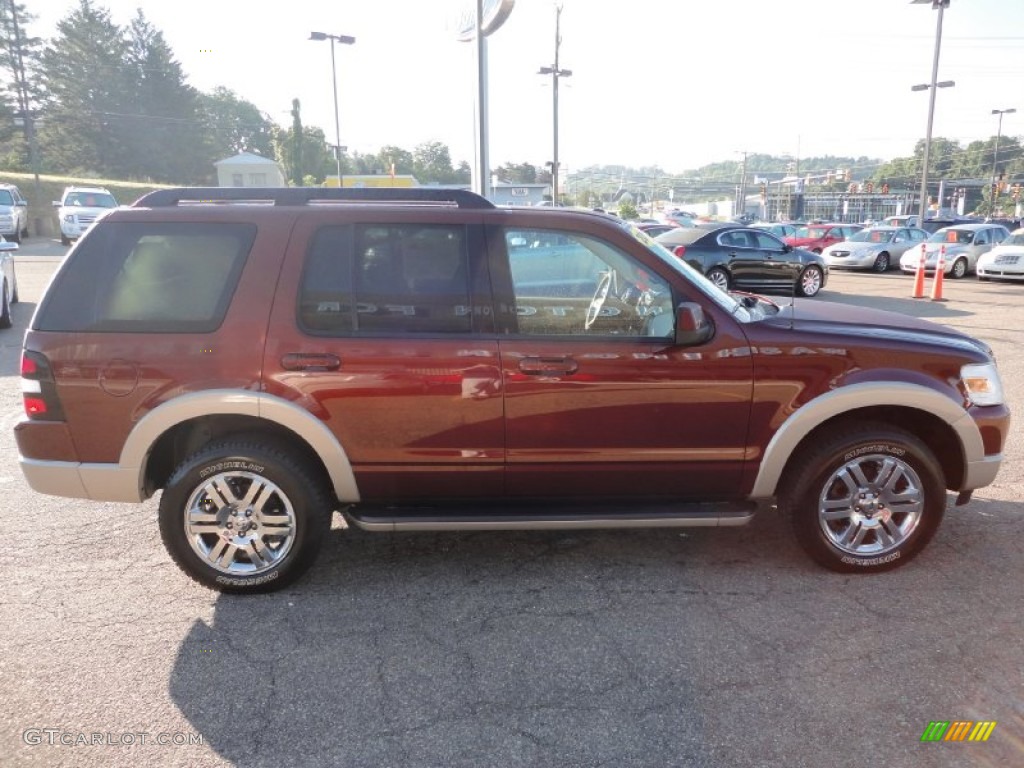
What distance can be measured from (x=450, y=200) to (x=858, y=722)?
2840 mm

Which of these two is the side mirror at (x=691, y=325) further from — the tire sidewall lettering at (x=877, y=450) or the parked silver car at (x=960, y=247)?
the parked silver car at (x=960, y=247)

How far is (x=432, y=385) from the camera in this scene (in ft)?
11.2

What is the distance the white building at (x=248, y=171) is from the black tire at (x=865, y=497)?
51233mm

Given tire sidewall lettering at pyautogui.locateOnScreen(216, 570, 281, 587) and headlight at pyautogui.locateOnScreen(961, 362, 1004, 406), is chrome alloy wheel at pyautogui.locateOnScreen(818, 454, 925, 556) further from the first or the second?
tire sidewall lettering at pyautogui.locateOnScreen(216, 570, 281, 587)

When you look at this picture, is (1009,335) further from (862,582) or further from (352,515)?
(352,515)

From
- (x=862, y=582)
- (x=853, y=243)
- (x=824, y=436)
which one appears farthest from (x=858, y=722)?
(x=853, y=243)

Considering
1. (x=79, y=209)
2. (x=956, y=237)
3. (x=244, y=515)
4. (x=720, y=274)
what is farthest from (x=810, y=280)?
(x=79, y=209)

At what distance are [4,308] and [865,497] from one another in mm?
11657

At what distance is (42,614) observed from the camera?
3.43m

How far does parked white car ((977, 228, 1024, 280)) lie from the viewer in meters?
18.5

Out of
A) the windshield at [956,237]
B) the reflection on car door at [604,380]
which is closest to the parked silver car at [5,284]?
the reflection on car door at [604,380]

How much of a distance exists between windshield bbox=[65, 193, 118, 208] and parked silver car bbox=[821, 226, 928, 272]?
24.2 m

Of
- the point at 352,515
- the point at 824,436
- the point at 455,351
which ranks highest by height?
the point at 455,351

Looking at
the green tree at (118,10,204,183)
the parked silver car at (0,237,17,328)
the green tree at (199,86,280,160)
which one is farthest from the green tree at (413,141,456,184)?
the parked silver car at (0,237,17,328)
